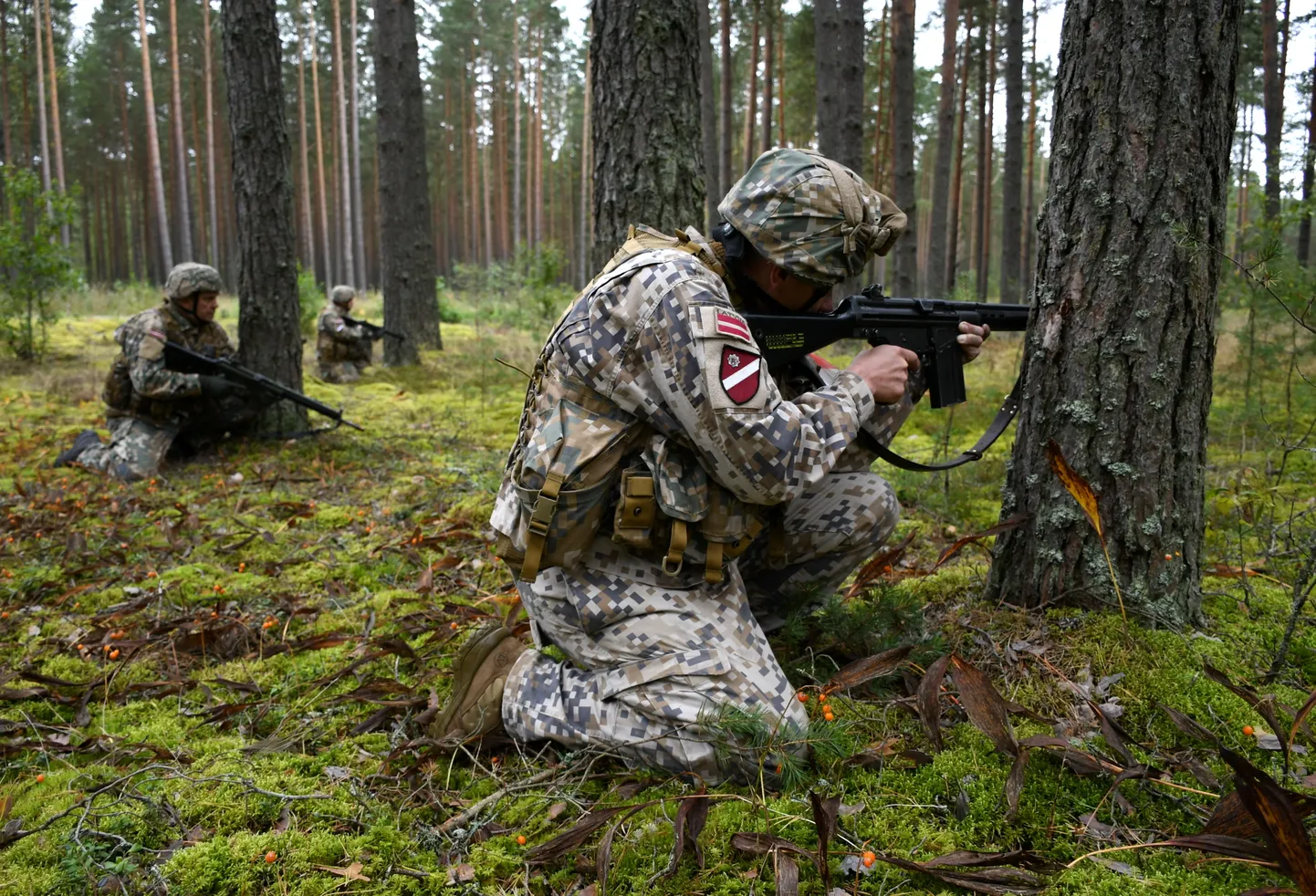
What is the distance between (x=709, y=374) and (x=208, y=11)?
32.2 meters

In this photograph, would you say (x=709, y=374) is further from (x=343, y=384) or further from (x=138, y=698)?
(x=343, y=384)

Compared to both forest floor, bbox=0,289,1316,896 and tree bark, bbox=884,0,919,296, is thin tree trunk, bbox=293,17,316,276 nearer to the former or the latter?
tree bark, bbox=884,0,919,296

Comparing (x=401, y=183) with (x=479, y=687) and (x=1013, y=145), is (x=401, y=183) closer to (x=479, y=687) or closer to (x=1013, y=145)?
(x=479, y=687)

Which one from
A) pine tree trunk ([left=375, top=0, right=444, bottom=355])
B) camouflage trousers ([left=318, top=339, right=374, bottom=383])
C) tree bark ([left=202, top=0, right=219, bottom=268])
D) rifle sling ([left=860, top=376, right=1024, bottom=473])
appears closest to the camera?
rifle sling ([left=860, top=376, right=1024, bottom=473])

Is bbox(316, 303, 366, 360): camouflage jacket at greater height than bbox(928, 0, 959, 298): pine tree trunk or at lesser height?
lesser

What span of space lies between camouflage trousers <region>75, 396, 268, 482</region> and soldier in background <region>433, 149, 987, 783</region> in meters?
4.71

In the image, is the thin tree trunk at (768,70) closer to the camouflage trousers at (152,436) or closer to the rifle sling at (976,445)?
the camouflage trousers at (152,436)

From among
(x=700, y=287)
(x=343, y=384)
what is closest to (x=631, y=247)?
(x=700, y=287)

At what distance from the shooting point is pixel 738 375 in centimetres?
222

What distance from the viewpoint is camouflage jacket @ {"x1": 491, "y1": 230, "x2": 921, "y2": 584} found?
220 cm

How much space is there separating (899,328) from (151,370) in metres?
5.68

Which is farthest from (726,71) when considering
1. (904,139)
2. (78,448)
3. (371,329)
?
(78,448)

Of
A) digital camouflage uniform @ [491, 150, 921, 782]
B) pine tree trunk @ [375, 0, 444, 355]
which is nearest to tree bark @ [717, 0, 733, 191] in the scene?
pine tree trunk @ [375, 0, 444, 355]

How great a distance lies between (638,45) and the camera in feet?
13.7
